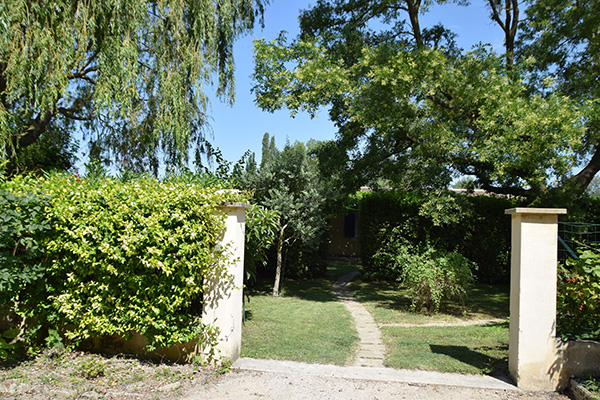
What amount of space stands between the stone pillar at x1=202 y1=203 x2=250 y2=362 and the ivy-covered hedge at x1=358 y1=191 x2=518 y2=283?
27.8 ft

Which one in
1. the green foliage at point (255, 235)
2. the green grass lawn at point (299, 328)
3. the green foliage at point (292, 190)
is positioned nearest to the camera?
the green grass lawn at point (299, 328)

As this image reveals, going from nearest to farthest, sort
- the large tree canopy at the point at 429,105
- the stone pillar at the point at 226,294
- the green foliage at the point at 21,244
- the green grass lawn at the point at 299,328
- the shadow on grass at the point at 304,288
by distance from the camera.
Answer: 1. the green foliage at the point at 21,244
2. the stone pillar at the point at 226,294
3. the green grass lawn at the point at 299,328
4. the large tree canopy at the point at 429,105
5. the shadow on grass at the point at 304,288

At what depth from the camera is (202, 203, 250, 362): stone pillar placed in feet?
13.8

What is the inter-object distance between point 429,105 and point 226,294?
257 inches

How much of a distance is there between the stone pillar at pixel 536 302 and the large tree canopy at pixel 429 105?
370 cm

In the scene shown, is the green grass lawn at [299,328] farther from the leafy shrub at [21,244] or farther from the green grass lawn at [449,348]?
the leafy shrub at [21,244]

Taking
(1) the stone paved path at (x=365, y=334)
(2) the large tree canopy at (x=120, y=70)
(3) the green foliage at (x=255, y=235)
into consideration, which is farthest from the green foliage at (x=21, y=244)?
(1) the stone paved path at (x=365, y=334)

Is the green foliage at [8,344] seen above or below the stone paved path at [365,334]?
above

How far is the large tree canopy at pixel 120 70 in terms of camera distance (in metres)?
5.90

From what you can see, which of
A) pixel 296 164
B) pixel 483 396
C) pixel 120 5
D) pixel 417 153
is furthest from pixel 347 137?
pixel 483 396

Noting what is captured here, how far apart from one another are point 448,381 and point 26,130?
7.66 m

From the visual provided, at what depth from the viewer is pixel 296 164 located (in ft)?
33.0

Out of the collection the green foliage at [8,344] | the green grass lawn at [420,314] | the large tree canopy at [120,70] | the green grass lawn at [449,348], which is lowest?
the green grass lawn at [420,314]

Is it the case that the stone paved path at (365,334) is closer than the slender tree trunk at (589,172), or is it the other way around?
the stone paved path at (365,334)
